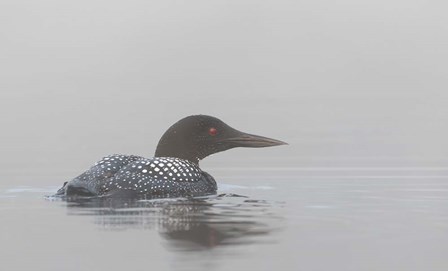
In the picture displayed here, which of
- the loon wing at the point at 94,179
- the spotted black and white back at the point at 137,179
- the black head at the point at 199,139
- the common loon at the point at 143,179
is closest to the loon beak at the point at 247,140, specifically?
the black head at the point at 199,139

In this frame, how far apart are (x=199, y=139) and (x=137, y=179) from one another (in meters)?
1.33

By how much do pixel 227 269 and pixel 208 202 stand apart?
3042 mm

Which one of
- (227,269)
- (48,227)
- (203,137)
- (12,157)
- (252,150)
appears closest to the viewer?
(227,269)

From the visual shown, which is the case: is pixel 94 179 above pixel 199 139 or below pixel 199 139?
below

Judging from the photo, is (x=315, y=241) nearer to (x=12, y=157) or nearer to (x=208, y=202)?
(x=208, y=202)

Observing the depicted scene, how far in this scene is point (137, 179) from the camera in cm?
781

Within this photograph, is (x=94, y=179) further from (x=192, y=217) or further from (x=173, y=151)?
(x=192, y=217)

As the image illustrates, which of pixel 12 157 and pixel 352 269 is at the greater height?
pixel 12 157

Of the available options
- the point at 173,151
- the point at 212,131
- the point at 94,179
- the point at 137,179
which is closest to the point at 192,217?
the point at 137,179

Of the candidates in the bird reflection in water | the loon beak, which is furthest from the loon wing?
the loon beak

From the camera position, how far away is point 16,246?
5418mm

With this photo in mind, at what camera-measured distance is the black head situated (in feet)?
29.4

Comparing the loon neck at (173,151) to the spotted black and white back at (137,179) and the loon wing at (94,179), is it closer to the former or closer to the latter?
the spotted black and white back at (137,179)

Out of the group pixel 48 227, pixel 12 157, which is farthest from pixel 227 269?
pixel 12 157
